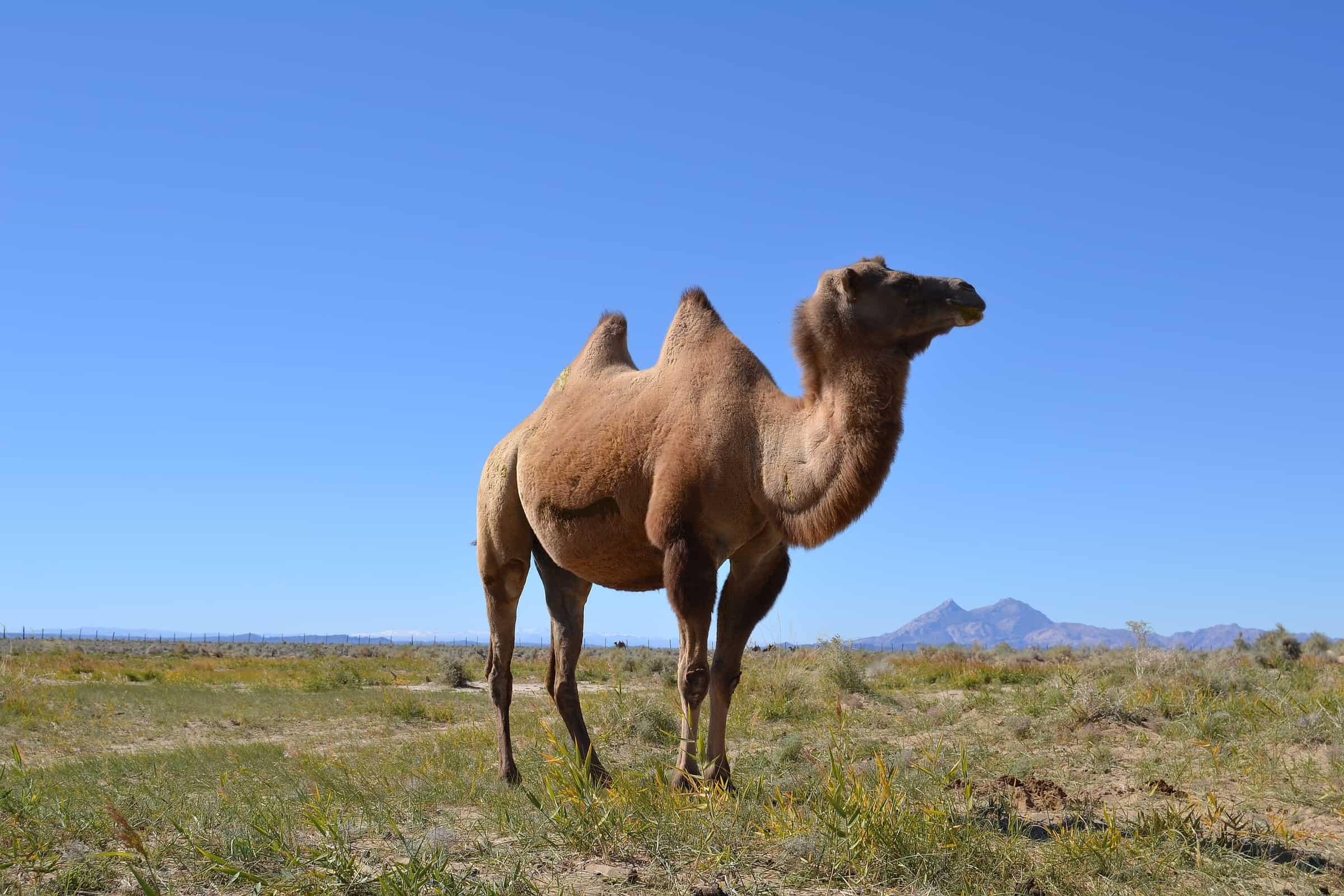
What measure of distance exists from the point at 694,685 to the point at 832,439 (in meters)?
1.68

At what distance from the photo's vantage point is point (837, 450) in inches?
215

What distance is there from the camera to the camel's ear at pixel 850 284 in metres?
5.67

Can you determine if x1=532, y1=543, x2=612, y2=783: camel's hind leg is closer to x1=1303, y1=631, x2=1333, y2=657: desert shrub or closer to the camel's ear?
the camel's ear

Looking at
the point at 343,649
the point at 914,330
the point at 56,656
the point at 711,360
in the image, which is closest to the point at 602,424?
the point at 711,360

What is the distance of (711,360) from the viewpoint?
21.7 feet

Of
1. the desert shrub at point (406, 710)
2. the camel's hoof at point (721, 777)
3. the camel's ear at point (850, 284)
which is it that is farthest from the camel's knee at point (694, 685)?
the desert shrub at point (406, 710)

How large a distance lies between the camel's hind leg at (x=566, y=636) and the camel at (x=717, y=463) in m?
0.02

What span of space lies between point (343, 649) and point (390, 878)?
65.0 metres

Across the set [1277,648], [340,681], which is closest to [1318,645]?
[1277,648]

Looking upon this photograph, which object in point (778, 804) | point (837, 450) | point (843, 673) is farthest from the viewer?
point (843, 673)

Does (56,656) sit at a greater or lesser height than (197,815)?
lesser

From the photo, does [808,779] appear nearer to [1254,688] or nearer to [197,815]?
[197,815]

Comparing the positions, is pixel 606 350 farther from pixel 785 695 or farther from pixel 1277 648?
pixel 1277 648

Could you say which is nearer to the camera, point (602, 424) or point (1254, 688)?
point (602, 424)
